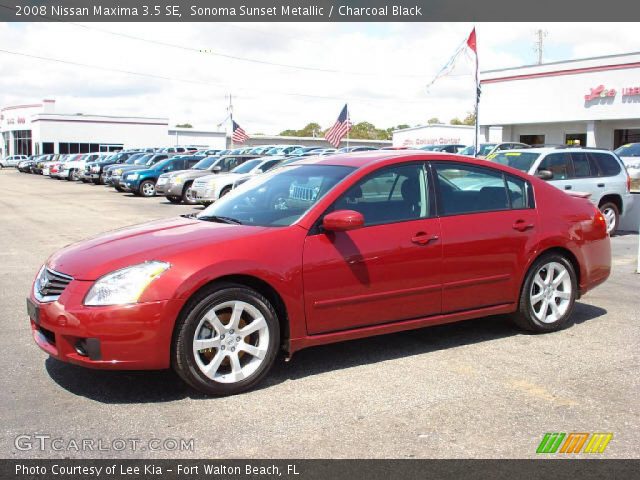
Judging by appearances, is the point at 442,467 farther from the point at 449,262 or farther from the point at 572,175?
the point at 572,175

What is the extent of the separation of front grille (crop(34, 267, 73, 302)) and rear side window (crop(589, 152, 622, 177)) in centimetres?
1115

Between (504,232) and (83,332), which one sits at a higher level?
(504,232)

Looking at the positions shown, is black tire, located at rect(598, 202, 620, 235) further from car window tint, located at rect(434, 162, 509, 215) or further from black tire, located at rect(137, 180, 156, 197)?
black tire, located at rect(137, 180, 156, 197)

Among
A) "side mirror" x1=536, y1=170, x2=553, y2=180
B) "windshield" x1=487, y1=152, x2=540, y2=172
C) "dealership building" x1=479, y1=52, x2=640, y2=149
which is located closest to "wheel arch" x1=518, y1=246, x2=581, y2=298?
"side mirror" x1=536, y1=170, x2=553, y2=180

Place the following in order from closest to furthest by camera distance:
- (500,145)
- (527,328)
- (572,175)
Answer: (527,328) → (572,175) → (500,145)

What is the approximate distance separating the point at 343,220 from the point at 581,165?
31.5 feet

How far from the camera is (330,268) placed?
4895 mm

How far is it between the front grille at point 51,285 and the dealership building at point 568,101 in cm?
3309

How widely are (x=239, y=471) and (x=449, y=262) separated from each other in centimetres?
260

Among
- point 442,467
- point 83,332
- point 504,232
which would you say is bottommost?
point 442,467

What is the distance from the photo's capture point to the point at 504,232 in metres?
5.77

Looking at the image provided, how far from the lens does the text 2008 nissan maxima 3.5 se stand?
4.39 m

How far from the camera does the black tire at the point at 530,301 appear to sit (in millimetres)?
5945

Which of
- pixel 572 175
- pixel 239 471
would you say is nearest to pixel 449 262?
pixel 239 471
